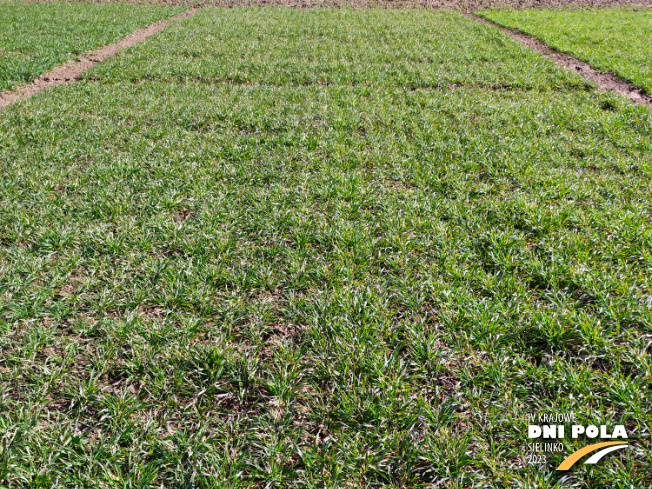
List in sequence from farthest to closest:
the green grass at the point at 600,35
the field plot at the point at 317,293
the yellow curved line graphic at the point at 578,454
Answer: the green grass at the point at 600,35, the field plot at the point at 317,293, the yellow curved line graphic at the point at 578,454

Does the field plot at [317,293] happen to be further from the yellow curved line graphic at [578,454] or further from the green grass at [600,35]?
the green grass at [600,35]

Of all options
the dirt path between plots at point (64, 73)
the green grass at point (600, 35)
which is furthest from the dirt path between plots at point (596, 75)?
the dirt path between plots at point (64, 73)

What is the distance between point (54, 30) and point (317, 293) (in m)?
16.7

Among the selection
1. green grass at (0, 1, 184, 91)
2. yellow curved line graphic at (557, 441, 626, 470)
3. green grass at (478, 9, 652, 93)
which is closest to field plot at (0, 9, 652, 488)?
yellow curved line graphic at (557, 441, 626, 470)

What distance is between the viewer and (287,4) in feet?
69.1

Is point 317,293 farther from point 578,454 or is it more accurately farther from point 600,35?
point 600,35

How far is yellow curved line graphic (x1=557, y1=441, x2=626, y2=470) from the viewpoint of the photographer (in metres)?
2.07

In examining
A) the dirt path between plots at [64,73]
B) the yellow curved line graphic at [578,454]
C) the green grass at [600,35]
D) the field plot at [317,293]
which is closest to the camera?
the yellow curved line graphic at [578,454]

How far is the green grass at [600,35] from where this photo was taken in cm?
986

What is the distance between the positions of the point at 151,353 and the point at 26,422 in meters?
0.80

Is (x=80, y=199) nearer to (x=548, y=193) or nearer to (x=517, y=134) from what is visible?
(x=548, y=193)

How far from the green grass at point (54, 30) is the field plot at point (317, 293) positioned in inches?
150

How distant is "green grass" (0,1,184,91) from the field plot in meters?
3.82

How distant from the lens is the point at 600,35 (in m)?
12.9
